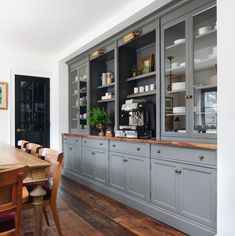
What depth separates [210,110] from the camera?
2.41 meters

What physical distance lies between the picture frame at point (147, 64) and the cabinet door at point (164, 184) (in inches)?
55.2

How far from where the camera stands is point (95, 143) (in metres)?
4.12

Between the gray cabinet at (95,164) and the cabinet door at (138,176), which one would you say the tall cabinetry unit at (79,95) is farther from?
the cabinet door at (138,176)

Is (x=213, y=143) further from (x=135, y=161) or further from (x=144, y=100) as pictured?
(x=144, y=100)

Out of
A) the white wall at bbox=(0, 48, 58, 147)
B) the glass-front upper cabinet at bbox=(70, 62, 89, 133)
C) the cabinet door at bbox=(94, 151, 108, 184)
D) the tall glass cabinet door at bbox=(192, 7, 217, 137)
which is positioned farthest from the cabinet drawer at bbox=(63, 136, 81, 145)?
the tall glass cabinet door at bbox=(192, 7, 217, 137)

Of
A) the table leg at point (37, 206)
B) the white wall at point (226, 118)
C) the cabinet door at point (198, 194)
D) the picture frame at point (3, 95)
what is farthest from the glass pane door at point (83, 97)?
the white wall at point (226, 118)

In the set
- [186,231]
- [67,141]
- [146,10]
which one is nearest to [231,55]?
[146,10]

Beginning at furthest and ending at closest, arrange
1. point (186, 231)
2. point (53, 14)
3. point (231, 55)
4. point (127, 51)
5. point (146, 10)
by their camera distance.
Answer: point (127, 51) < point (53, 14) < point (146, 10) < point (186, 231) < point (231, 55)

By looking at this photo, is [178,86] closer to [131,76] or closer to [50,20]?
[131,76]

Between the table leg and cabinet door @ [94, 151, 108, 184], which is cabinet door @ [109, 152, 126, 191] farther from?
the table leg

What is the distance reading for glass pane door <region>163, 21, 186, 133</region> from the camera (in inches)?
106

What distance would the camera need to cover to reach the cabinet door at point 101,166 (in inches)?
151

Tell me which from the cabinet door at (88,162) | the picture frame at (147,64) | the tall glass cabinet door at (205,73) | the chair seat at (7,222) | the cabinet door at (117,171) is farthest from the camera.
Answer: the cabinet door at (88,162)

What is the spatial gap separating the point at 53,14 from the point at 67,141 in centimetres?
262
